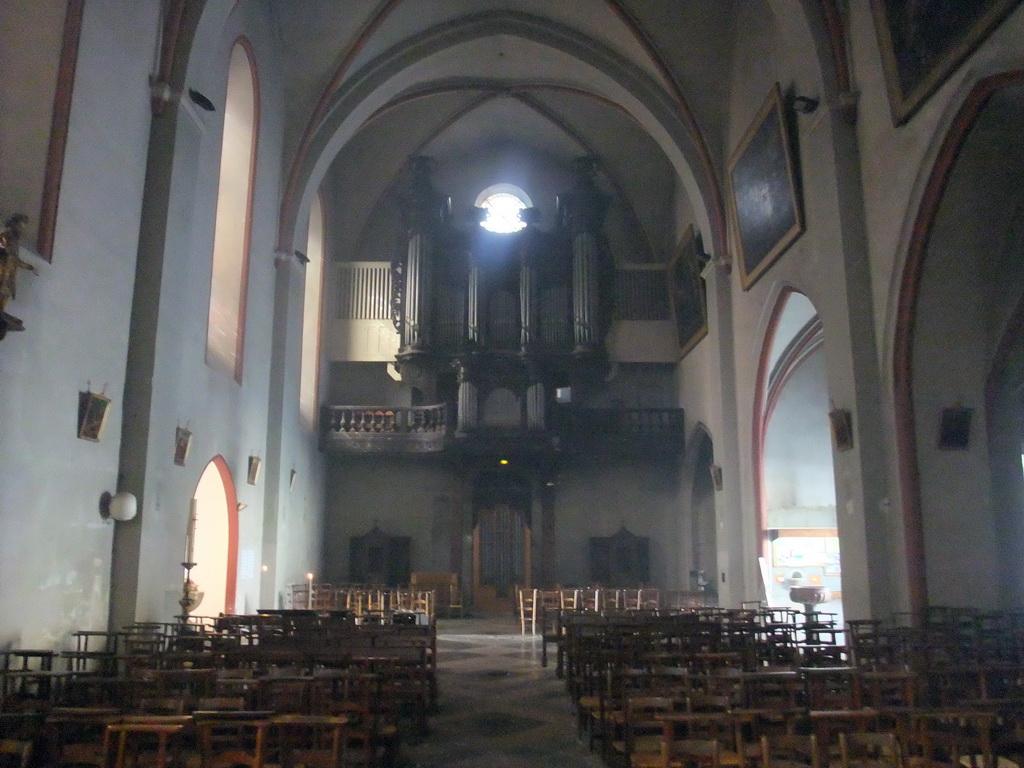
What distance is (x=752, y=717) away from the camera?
4215mm

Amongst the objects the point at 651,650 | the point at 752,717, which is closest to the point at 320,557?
the point at 651,650

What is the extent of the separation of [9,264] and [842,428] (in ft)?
27.4

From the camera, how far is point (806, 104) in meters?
10.7

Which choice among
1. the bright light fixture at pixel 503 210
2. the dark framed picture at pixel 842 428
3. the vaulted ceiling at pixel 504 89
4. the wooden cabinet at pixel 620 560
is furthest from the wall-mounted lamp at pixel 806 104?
the wooden cabinet at pixel 620 560

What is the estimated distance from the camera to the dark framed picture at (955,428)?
927 centimetres

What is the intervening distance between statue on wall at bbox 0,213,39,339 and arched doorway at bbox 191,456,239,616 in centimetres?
568

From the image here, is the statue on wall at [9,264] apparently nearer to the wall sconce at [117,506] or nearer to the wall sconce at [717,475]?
the wall sconce at [117,506]

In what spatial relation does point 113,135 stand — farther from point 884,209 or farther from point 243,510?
point 884,209

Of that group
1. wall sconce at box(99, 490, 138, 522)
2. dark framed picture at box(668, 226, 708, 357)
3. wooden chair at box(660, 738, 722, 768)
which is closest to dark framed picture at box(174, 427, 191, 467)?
wall sconce at box(99, 490, 138, 522)

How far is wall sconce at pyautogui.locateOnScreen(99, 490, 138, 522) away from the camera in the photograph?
8.65 m

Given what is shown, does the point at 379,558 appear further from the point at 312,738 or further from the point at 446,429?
the point at 312,738

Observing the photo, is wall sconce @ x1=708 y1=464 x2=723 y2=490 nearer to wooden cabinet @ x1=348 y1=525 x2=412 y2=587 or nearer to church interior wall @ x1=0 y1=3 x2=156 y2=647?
wooden cabinet @ x1=348 y1=525 x2=412 y2=587

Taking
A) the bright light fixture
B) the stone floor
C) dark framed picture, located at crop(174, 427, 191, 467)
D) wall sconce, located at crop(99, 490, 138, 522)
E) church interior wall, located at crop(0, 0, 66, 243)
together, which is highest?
the bright light fixture

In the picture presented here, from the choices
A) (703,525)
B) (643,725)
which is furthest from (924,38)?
(703,525)
